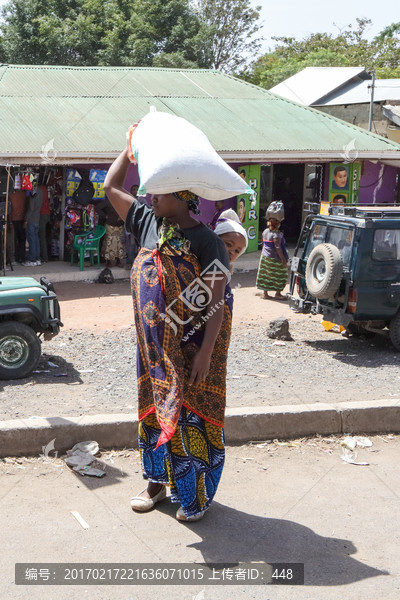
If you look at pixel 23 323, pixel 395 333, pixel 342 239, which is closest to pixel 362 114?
pixel 342 239

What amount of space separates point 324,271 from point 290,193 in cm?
1062

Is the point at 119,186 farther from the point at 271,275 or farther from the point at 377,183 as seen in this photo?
the point at 377,183

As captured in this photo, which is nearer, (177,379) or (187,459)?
(177,379)

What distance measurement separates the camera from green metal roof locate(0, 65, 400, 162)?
13.4 metres

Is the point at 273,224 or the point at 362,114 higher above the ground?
the point at 362,114

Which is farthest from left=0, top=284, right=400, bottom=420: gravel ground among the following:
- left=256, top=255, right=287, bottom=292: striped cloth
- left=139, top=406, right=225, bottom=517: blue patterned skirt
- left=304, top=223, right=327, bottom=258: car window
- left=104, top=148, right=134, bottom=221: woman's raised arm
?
left=256, top=255, right=287, bottom=292: striped cloth

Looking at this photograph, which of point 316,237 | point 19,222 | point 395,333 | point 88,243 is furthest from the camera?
point 88,243

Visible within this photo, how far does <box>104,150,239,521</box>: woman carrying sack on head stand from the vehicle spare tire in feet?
14.5

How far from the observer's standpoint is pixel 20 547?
145 inches

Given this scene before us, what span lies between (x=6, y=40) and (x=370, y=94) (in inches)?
656

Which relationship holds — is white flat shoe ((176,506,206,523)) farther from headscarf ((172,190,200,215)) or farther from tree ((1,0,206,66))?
tree ((1,0,206,66))

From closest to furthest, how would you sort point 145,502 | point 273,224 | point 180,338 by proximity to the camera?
point 180,338 → point 145,502 → point 273,224

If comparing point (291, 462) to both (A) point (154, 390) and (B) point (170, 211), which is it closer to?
(A) point (154, 390)

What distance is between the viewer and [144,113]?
15.0 m
